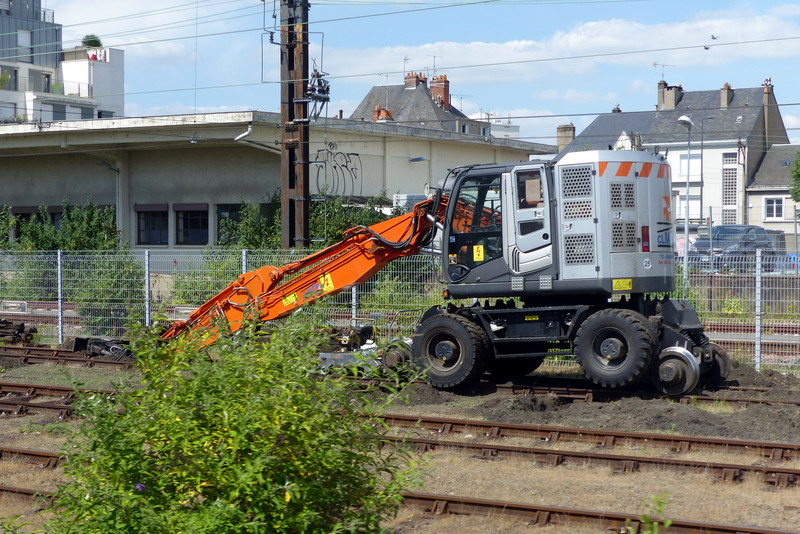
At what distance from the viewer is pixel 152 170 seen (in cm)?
3278

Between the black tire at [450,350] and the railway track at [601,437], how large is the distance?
55.9 inches

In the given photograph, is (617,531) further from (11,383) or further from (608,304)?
(11,383)

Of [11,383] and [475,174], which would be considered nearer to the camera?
[475,174]

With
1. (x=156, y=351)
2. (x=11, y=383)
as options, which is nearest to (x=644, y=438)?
(x=156, y=351)

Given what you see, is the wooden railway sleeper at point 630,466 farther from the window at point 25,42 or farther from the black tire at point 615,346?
the window at point 25,42

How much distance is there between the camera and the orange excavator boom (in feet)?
44.3

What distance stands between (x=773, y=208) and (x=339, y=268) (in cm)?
5567

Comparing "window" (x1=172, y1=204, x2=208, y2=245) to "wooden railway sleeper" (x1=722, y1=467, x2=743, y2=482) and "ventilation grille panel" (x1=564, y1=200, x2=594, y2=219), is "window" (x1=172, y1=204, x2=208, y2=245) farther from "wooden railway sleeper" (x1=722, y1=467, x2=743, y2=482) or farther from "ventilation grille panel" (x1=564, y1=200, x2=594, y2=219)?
"wooden railway sleeper" (x1=722, y1=467, x2=743, y2=482)

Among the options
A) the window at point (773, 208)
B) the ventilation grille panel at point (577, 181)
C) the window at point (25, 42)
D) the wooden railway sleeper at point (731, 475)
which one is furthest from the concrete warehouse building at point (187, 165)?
the window at point (25, 42)

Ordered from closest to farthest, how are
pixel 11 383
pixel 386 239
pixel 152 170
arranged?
pixel 386 239 → pixel 11 383 → pixel 152 170

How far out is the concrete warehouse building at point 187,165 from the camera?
98.8ft

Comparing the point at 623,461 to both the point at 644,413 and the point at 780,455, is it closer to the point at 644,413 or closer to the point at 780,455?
the point at 780,455

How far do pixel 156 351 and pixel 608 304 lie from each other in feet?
27.6

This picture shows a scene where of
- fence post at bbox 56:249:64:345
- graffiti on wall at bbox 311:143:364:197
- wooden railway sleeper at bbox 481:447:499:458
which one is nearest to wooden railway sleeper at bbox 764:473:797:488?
wooden railway sleeper at bbox 481:447:499:458
